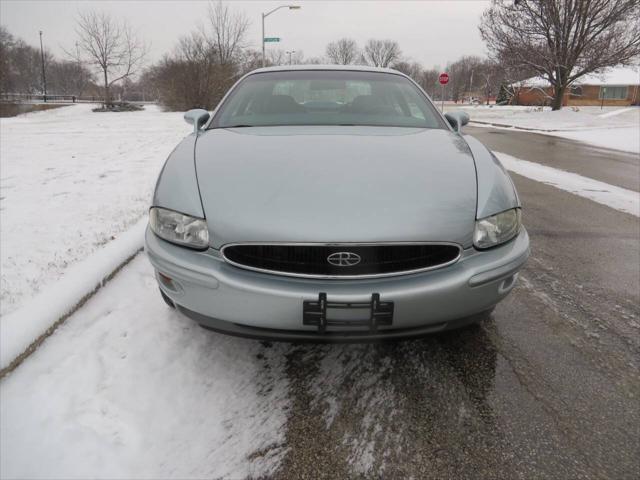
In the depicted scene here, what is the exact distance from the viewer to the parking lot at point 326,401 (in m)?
1.56

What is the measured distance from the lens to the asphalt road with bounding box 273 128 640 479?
1.57 meters

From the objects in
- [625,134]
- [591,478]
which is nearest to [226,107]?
[591,478]

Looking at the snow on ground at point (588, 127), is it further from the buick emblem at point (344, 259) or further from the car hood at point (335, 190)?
the buick emblem at point (344, 259)

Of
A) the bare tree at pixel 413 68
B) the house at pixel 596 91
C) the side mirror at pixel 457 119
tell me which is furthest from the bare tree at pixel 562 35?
the bare tree at pixel 413 68

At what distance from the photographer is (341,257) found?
5.72 feet

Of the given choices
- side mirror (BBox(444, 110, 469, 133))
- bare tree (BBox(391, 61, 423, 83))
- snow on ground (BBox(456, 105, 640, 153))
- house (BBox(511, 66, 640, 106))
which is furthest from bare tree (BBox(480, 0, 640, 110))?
bare tree (BBox(391, 61, 423, 83))

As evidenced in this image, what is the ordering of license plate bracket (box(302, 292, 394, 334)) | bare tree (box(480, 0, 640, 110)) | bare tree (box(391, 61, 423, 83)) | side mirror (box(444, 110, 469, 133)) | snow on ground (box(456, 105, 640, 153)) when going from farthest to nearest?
bare tree (box(391, 61, 423, 83)), bare tree (box(480, 0, 640, 110)), snow on ground (box(456, 105, 640, 153)), side mirror (box(444, 110, 469, 133)), license plate bracket (box(302, 292, 394, 334))

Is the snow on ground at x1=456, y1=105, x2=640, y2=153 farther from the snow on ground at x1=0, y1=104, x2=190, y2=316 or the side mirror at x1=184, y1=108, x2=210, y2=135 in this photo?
the side mirror at x1=184, y1=108, x2=210, y2=135

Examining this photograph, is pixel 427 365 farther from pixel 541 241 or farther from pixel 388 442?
pixel 541 241

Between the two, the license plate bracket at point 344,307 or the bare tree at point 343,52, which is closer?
the license plate bracket at point 344,307

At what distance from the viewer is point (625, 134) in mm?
16953

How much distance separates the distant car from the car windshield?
69 cm

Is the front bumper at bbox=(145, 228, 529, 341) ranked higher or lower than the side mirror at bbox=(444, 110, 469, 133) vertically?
lower

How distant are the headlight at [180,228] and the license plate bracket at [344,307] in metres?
0.52
